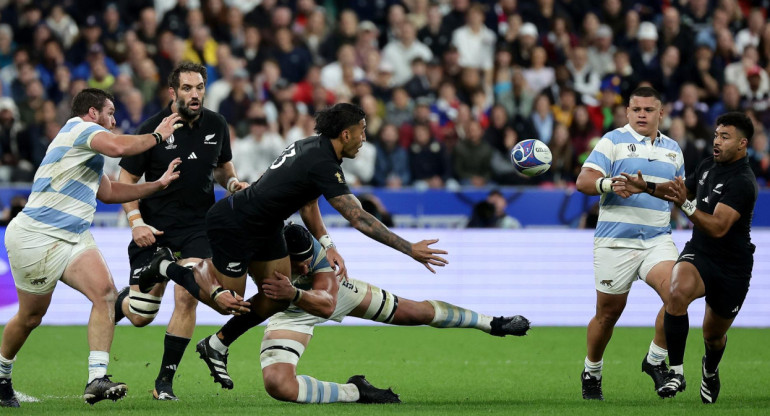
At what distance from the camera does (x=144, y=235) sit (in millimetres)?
9070

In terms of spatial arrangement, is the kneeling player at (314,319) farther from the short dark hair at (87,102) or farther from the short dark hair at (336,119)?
the short dark hair at (87,102)

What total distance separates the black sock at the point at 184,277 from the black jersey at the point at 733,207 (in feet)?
12.5

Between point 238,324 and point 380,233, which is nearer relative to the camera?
point 380,233

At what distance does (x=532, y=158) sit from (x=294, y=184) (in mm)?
2378

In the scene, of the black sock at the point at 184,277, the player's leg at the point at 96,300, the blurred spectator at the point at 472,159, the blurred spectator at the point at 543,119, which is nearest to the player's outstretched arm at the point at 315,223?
the black sock at the point at 184,277

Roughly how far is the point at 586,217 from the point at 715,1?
7.54 metres

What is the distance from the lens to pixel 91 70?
1841cm

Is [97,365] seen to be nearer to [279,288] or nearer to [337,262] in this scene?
[279,288]

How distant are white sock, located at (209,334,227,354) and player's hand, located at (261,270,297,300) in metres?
0.73

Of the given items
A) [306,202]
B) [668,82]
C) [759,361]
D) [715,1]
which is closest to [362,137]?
[306,202]

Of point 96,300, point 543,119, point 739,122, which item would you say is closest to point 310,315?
point 96,300

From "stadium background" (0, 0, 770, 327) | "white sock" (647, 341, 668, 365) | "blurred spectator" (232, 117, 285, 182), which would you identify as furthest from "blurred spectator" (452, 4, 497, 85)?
"white sock" (647, 341, 668, 365)

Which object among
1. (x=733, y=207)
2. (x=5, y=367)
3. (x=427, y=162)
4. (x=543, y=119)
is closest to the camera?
(x=5, y=367)

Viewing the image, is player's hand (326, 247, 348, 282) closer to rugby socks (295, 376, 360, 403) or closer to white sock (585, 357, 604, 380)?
rugby socks (295, 376, 360, 403)
